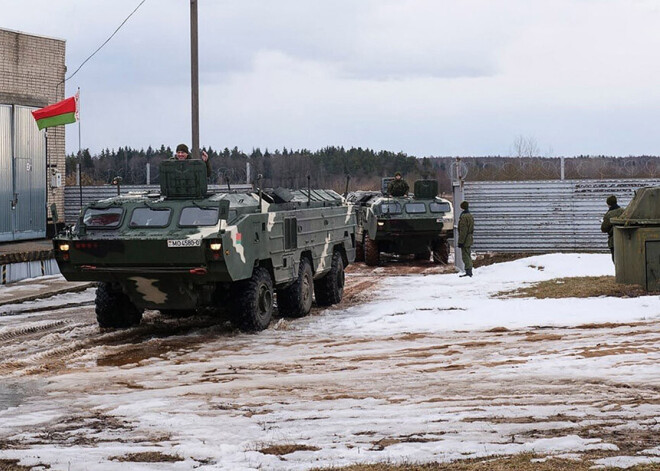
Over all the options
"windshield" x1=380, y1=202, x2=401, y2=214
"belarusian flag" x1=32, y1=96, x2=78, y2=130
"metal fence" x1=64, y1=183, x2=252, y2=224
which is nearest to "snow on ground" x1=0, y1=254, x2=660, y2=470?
"windshield" x1=380, y1=202, x2=401, y2=214

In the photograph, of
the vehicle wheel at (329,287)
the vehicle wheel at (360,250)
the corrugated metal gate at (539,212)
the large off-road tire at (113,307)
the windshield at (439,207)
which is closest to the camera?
the large off-road tire at (113,307)

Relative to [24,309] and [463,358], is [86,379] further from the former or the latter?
[24,309]

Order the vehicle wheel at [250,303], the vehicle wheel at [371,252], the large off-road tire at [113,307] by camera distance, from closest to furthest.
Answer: the vehicle wheel at [250,303], the large off-road tire at [113,307], the vehicle wheel at [371,252]

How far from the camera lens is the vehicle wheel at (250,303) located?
1273cm

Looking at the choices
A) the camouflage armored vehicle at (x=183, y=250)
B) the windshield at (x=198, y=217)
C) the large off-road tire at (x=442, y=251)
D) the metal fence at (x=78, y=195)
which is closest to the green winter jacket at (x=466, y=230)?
the large off-road tire at (x=442, y=251)

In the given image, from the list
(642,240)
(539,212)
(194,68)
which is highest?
(194,68)

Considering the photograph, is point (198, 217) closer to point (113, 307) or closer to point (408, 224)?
point (113, 307)

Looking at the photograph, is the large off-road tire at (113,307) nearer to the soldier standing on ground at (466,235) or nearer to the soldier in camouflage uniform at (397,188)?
the soldier standing on ground at (466,235)

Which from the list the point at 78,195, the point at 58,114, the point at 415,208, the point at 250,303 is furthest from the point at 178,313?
the point at 78,195

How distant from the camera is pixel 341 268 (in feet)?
55.7

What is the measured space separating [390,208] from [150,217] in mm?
12104

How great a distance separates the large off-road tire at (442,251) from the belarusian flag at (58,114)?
920cm

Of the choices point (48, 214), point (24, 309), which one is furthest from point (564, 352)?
point (48, 214)

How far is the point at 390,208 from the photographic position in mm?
24156
